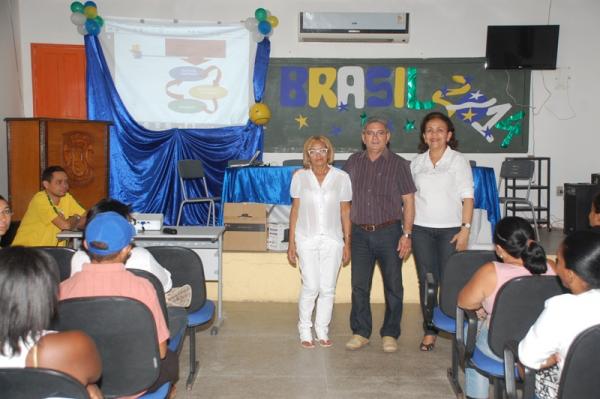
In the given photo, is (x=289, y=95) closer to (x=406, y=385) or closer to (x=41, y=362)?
(x=406, y=385)

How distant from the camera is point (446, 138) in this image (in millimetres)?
3498

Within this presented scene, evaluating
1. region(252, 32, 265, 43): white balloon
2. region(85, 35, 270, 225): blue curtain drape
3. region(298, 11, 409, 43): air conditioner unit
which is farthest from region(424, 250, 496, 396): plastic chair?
region(252, 32, 265, 43): white balloon

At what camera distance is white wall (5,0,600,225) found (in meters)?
7.53

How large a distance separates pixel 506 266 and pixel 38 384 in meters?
1.78

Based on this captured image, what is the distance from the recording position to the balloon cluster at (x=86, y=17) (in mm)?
7223

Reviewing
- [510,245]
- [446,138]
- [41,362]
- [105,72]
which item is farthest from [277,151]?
[41,362]

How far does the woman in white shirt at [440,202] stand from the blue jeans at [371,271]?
0.15 m

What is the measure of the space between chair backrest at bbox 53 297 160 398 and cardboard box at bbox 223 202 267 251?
10.4 ft

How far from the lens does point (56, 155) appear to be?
583 cm

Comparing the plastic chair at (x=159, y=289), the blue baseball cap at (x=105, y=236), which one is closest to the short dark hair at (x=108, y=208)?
the plastic chair at (x=159, y=289)

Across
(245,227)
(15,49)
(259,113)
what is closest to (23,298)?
(245,227)

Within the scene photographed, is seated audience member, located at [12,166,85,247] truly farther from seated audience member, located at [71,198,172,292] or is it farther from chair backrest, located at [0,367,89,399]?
chair backrest, located at [0,367,89,399]

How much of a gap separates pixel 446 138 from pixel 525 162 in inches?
157

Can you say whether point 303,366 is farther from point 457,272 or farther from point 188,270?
point 457,272
